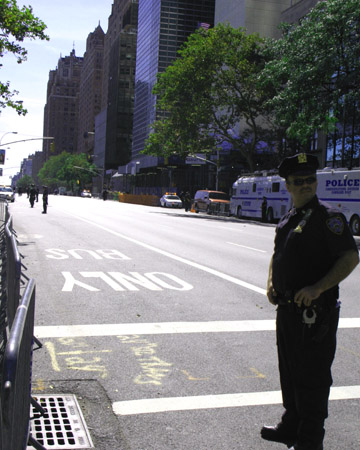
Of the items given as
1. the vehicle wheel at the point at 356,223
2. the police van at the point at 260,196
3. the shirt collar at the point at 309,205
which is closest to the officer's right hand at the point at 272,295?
the shirt collar at the point at 309,205

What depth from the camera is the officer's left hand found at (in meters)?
3.34

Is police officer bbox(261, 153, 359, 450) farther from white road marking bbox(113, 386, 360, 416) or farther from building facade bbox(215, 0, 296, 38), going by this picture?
Answer: building facade bbox(215, 0, 296, 38)

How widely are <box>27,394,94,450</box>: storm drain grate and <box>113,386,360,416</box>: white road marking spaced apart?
0.33 meters

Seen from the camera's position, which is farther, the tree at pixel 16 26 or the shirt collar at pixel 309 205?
Result: the tree at pixel 16 26

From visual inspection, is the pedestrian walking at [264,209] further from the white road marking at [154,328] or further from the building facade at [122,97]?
the building facade at [122,97]

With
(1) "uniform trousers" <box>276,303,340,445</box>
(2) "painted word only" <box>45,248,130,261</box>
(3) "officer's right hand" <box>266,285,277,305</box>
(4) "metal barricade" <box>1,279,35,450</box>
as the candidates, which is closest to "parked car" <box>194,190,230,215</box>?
(2) "painted word only" <box>45,248,130,261</box>

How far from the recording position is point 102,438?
3.79 metres

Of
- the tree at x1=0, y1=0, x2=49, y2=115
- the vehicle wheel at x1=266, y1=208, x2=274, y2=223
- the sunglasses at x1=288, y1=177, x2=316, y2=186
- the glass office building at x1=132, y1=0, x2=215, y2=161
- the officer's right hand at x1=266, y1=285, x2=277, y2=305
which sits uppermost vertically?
the glass office building at x1=132, y1=0, x2=215, y2=161

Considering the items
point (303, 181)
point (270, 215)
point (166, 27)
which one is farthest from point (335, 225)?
point (166, 27)

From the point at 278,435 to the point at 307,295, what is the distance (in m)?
1.09

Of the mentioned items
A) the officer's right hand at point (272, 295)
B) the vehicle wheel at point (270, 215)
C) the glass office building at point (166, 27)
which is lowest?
the vehicle wheel at point (270, 215)

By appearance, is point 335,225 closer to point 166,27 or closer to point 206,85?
point 206,85

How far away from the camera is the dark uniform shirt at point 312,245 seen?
339cm

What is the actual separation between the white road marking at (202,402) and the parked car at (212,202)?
45.1 m
